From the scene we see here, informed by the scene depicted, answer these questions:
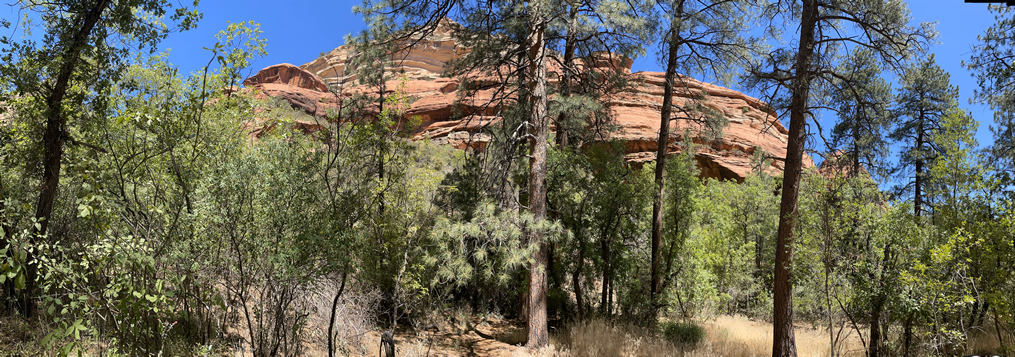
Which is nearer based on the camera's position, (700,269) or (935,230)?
(935,230)

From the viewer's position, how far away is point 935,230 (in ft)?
31.1

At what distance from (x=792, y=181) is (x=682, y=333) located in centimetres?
444

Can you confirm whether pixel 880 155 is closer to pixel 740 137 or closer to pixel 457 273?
pixel 457 273

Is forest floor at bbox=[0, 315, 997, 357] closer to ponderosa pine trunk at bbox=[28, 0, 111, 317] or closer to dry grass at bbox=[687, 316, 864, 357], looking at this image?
dry grass at bbox=[687, 316, 864, 357]

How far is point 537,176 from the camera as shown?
Result: 990cm

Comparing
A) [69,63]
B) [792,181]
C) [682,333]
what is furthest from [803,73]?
[69,63]

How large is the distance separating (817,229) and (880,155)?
179cm

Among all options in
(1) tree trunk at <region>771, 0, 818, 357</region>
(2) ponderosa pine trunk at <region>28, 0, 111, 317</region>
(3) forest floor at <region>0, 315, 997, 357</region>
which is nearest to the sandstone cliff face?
(3) forest floor at <region>0, 315, 997, 357</region>

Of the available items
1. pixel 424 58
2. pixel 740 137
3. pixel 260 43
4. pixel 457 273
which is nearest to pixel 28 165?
pixel 260 43

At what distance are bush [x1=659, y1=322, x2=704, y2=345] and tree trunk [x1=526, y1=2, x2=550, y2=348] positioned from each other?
3150 mm

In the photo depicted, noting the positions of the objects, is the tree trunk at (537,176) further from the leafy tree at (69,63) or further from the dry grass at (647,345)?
the leafy tree at (69,63)

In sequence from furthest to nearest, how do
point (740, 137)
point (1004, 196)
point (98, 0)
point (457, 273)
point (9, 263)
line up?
1. point (740, 137)
2. point (1004, 196)
3. point (457, 273)
4. point (98, 0)
5. point (9, 263)

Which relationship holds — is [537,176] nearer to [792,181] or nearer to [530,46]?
[530,46]

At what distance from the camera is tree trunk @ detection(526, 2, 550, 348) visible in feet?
31.5
